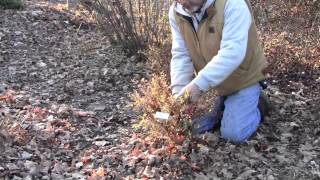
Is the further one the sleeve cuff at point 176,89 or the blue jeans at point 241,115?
the blue jeans at point 241,115

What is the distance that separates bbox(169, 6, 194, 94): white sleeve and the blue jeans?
39 centimetres

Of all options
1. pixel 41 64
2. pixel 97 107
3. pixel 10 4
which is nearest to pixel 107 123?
pixel 97 107

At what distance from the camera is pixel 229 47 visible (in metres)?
3.73

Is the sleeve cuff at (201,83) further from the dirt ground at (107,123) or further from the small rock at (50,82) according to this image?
the small rock at (50,82)

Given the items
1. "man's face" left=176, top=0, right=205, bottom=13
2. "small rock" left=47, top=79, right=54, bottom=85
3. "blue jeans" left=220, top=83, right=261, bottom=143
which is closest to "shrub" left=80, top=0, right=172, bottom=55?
"small rock" left=47, top=79, right=54, bottom=85

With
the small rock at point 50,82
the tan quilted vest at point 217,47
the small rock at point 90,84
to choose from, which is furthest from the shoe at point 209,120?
the small rock at point 50,82

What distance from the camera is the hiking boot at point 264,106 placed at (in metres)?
4.45

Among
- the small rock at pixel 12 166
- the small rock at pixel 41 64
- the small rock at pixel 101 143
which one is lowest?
the small rock at pixel 41 64

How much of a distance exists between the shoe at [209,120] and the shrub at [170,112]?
8 cm

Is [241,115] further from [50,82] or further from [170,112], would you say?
[50,82]

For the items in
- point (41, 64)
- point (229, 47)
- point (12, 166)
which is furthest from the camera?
point (41, 64)

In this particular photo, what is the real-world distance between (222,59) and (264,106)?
93 cm

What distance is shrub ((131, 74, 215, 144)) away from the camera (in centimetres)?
358

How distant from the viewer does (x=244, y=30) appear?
3.77m
